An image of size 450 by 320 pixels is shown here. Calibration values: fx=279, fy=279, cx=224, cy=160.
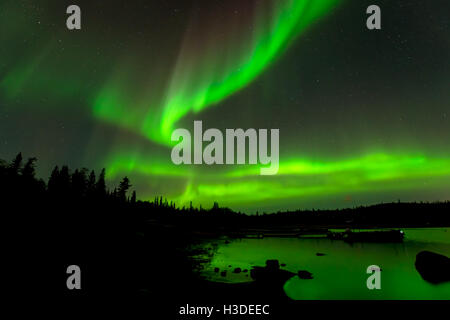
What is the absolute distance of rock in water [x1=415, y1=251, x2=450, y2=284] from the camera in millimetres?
39000

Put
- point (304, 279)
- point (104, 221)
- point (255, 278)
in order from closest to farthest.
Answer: point (255, 278) < point (304, 279) < point (104, 221)

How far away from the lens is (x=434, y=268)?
40.5 meters

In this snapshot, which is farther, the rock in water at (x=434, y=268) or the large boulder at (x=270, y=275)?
the rock in water at (x=434, y=268)

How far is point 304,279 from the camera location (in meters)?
37.5

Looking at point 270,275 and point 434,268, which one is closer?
point 270,275

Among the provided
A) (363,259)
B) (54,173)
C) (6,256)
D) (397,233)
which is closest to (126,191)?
(54,173)

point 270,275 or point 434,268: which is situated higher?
point 270,275

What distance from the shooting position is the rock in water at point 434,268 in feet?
128

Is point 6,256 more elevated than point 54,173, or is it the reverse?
point 54,173

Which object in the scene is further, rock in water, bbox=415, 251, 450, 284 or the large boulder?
rock in water, bbox=415, 251, 450, 284
